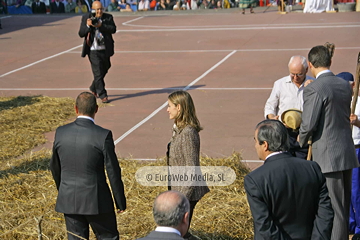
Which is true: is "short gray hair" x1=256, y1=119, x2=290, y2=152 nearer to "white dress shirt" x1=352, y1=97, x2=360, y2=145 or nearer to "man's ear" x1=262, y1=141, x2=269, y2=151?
"man's ear" x1=262, y1=141, x2=269, y2=151

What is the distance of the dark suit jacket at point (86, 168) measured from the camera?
15.5ft

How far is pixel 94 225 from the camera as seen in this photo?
16.1 feet

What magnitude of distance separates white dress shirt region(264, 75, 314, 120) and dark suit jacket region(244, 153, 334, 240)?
2.61 metres

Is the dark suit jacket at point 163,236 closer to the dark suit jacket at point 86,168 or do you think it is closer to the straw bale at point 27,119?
the dark suit jacket at point 86,168

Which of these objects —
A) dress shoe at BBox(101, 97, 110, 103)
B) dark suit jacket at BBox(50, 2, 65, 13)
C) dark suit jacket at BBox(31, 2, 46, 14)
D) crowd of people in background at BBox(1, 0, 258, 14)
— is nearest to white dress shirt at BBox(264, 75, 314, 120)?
dress shoe at BBox(101, 97, 110, 103)

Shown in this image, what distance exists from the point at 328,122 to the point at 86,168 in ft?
7.62

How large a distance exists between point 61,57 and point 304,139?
1676 cm

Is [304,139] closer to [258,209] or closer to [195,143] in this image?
[195,143]

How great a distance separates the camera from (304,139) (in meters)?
5.18

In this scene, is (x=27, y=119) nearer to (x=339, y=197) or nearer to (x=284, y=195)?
(x=339, y=197)

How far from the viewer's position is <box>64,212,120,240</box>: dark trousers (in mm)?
4871

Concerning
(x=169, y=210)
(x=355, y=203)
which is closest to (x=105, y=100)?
(x=355, y=203)

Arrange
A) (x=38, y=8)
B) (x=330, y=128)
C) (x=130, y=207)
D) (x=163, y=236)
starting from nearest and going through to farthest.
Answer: (x=163, y=236)
(x=330, y=128)
(x=130, y=207)
(x=38, y=8)

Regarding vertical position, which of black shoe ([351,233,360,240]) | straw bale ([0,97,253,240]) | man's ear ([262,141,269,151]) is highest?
man's ear ([262,141,269,151])
